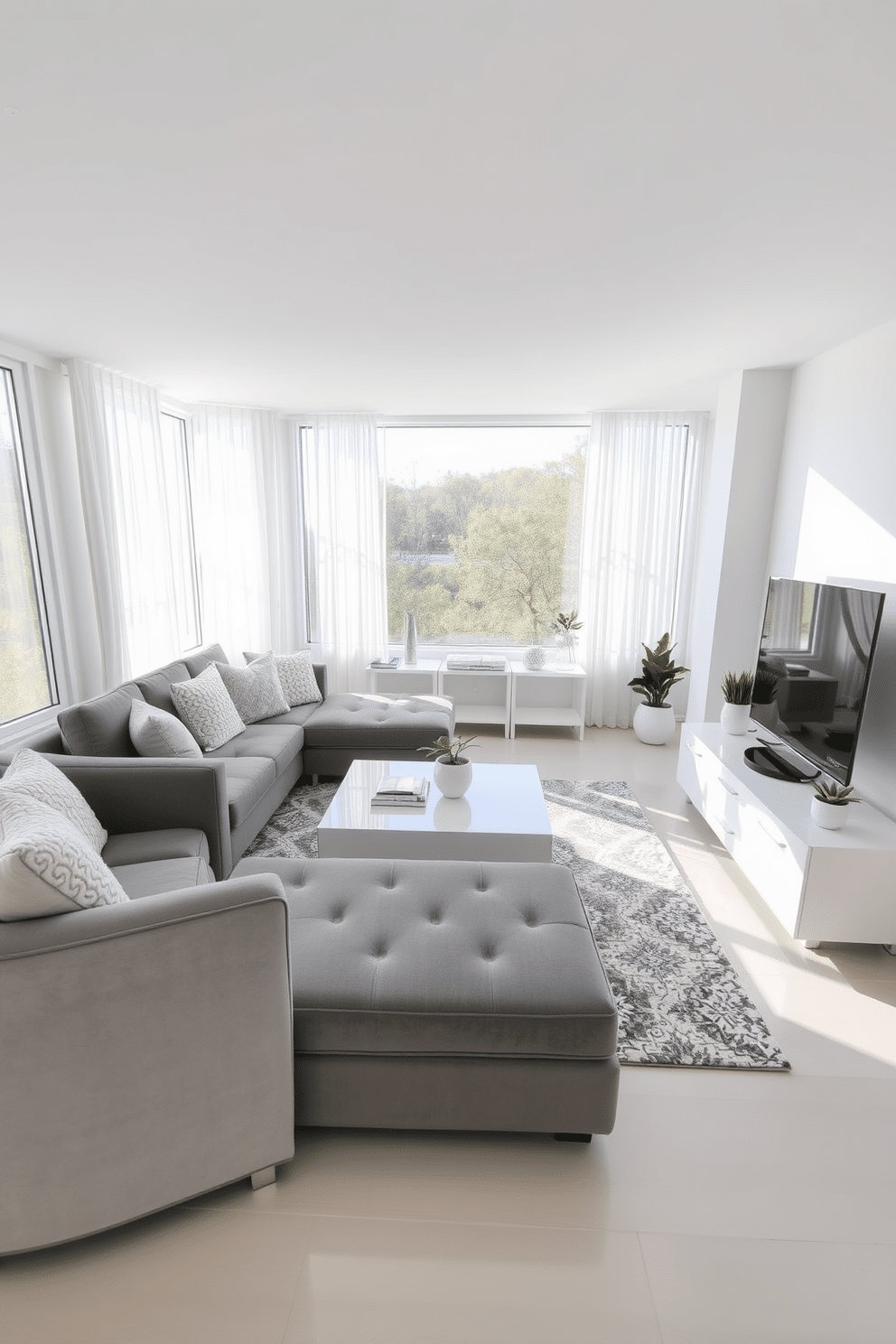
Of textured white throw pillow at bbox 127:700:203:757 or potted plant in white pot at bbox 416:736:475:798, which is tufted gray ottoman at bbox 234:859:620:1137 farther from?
textured white throw pillow at bbox 127:700:203:757

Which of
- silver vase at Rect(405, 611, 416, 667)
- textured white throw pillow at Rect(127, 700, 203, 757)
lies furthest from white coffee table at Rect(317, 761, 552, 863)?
silver vase at Rect(405, 611, 416, 667)

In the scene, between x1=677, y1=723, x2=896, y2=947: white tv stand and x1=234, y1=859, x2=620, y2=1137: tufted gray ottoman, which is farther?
x1=677, y1=723, x2=896, y2=947: white tv stand

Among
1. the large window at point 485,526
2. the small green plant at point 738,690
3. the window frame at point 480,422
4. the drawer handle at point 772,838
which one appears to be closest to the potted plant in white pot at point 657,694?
the large window at point 485,526

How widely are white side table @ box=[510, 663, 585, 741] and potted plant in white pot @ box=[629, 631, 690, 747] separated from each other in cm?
43

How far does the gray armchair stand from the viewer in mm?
1267

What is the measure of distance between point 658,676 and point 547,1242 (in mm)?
3845

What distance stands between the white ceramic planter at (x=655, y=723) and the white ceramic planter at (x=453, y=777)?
7.84 ft

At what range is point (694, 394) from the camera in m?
4.51

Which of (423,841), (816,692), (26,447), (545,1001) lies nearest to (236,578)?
(26,447)

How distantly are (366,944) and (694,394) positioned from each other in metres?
4.15

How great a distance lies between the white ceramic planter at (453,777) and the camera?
2941 mm

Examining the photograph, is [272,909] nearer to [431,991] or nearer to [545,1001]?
[431,991]

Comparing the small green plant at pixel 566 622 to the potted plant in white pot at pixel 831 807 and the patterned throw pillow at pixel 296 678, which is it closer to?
the patterned throw pillow at pixel 296 678

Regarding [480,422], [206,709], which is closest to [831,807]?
[206,709]
